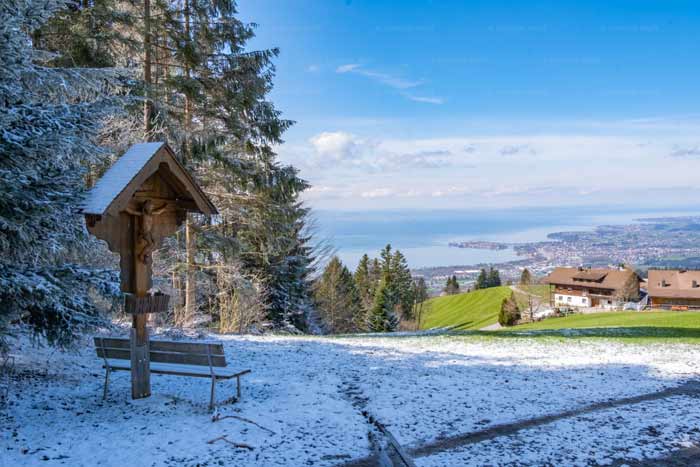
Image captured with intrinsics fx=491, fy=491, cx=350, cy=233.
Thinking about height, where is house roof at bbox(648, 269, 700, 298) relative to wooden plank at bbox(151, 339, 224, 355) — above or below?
below

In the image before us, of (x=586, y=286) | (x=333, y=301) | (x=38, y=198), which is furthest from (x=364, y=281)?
(x=38, y=198)

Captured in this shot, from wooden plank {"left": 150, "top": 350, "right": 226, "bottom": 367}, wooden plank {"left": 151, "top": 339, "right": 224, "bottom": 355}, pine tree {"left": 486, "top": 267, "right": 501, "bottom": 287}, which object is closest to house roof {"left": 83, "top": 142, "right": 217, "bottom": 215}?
A: wooden plank {"left": 151, "top": 339, "right": 224, "bottom": 355}

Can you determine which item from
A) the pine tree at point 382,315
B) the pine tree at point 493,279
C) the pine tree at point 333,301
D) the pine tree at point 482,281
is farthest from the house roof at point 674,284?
the pine tree at point 333,301

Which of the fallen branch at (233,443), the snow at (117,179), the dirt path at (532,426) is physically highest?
the snow at (117,179)

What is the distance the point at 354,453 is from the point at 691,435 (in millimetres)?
3756

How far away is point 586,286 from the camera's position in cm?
6662

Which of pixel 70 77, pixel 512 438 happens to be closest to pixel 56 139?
pixel 70 77

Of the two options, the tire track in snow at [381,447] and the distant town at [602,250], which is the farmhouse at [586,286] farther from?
the tire track in snow at [381,447]

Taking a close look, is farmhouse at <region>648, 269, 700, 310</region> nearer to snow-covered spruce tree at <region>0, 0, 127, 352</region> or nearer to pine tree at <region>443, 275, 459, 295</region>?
pine tree at <region>443, 275, 459, 295</region>

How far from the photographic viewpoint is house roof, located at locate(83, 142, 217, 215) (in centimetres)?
525

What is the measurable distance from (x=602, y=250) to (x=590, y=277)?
29.4m

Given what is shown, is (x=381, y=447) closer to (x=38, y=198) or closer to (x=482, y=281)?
(x=38, y=198)

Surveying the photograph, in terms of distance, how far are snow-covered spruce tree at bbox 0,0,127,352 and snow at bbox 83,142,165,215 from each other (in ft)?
1.01

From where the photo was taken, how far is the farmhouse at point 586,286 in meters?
64.4
